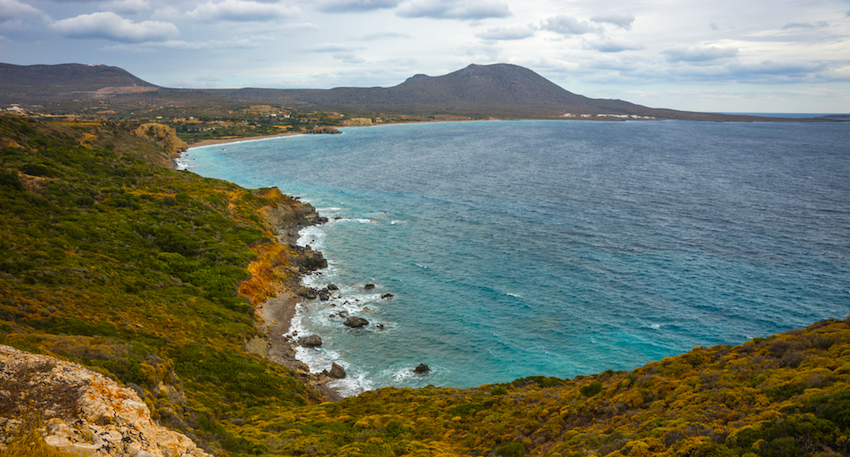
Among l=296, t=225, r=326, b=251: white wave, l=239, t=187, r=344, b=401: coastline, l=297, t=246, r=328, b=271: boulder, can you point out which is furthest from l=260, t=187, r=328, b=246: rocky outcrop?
l=297, t=246, r=328, b=271: boulder

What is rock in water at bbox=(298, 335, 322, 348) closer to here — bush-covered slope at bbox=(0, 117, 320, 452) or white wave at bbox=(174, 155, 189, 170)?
bush-covered slope at bbox=(0, 117, 320, 452)

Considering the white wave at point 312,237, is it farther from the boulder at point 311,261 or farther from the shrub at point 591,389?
the shrub at point 591,389

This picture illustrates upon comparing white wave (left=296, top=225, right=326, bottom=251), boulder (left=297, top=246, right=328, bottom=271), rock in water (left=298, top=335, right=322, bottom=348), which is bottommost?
rock in water (left=298, top=335, right=322, bottom=348)

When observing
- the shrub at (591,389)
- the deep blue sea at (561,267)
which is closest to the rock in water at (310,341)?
the deep blue sea at (561,267)

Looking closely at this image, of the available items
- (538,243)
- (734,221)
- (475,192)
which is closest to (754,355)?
(538,243)

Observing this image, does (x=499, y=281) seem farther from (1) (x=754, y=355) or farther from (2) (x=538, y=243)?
(1) (x=754, y=355)
